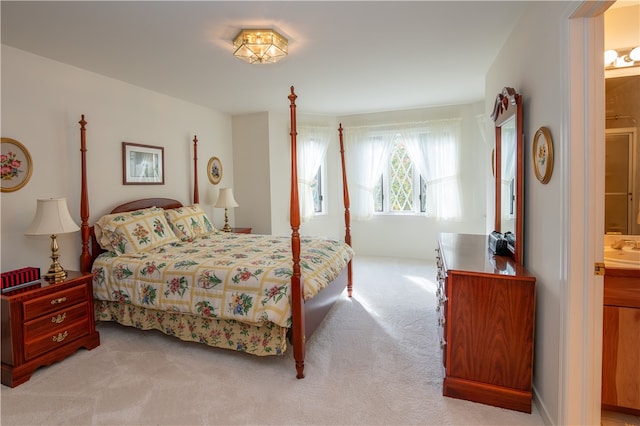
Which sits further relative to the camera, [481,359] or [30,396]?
[30,396]

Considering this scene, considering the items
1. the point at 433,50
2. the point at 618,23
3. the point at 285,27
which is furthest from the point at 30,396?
the point at 618,23

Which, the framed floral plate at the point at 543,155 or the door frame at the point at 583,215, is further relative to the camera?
the framed floral plate at the point at 543,155

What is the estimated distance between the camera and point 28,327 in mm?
2227

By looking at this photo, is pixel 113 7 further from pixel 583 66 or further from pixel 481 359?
pixel 481 359

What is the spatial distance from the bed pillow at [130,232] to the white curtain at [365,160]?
3185 mm

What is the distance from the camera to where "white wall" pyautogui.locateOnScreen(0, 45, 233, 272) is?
265 cm

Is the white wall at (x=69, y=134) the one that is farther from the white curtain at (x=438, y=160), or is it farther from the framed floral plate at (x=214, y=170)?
the white curtain at (x=438, y=160)

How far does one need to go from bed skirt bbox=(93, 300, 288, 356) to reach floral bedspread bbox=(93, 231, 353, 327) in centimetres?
10

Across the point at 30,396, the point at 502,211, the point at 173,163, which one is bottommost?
the point at 30,396

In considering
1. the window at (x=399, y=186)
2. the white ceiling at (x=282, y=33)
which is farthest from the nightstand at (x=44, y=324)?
the window at (x=399, y=186)

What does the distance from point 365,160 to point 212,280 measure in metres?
3.73

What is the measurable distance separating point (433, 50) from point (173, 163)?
10.7 feet

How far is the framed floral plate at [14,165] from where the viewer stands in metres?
2.56

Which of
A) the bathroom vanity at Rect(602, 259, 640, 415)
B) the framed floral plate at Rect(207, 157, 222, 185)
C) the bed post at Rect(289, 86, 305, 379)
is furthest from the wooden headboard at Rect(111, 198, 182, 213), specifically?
the bathroom vanity at Rect(602, 259, 640, 415)
